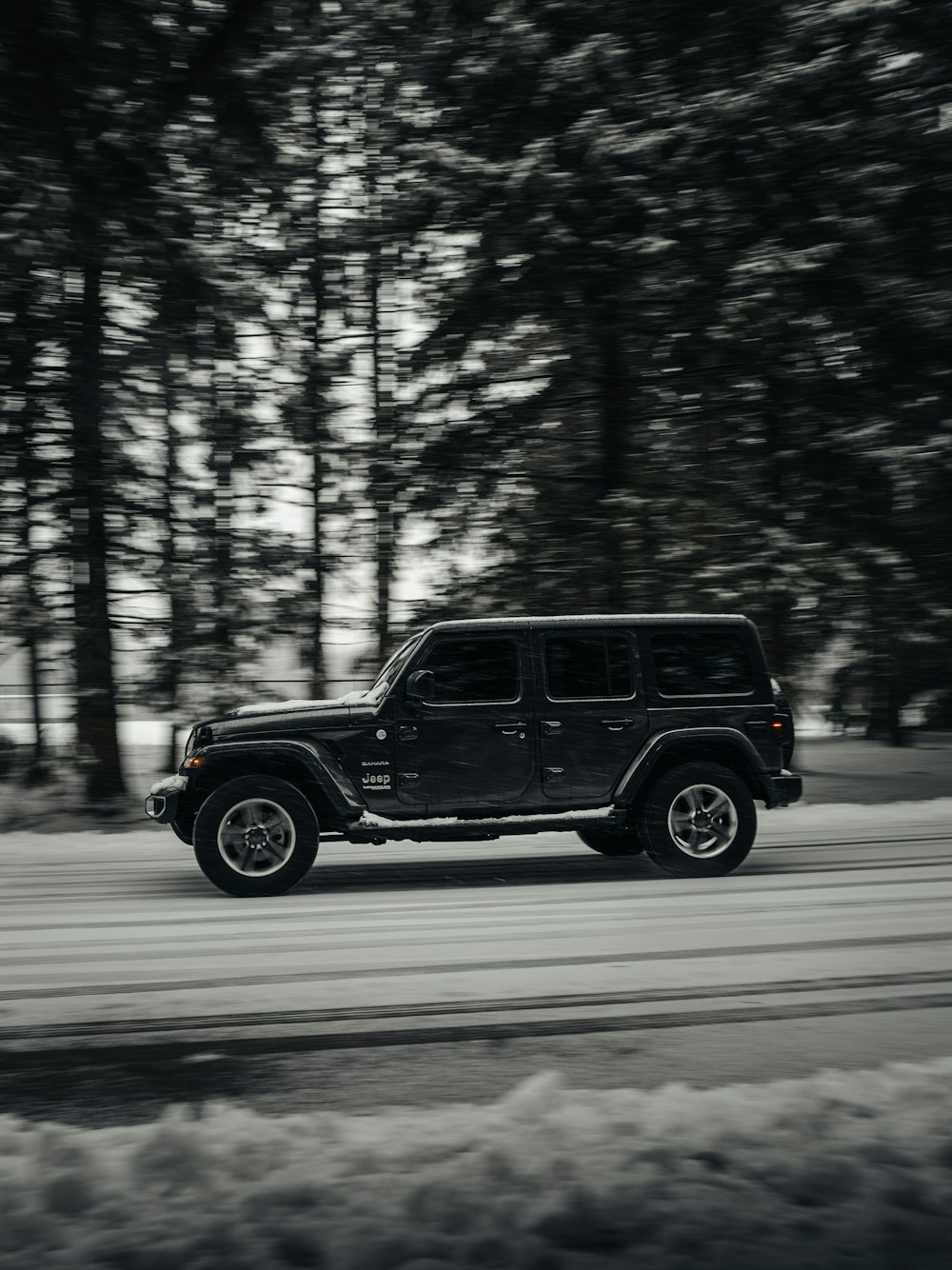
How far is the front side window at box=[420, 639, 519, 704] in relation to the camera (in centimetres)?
1012

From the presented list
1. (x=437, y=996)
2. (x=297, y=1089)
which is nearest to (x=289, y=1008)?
(x=437, y=996)

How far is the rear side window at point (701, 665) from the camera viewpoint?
10.4 metres

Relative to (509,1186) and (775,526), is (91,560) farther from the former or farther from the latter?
(509,1186)

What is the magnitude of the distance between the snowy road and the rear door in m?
0.74

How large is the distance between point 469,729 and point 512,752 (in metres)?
0.34

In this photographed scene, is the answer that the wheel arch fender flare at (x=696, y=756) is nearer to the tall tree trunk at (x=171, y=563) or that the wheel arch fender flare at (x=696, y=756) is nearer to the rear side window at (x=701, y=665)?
the rear side window at (x=701, y=665)

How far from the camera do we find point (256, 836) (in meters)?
9.61

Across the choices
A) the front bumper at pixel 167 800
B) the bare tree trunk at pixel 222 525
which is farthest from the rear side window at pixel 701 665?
the bare tree trunk at pixel 222 525

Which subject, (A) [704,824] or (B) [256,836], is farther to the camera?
(A) [704,824]

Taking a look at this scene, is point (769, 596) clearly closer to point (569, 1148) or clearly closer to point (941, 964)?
point (941, 964)

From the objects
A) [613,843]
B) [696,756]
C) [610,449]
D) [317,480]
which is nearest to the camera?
[696,756]

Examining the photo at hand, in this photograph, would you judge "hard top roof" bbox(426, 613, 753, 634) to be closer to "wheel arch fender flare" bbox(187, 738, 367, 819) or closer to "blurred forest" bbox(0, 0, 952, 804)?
"wheel arch fender flare" bbox(187, 738, 367, 819)

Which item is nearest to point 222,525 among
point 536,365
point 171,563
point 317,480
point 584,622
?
point 171,563

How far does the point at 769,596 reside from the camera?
1574 cm
